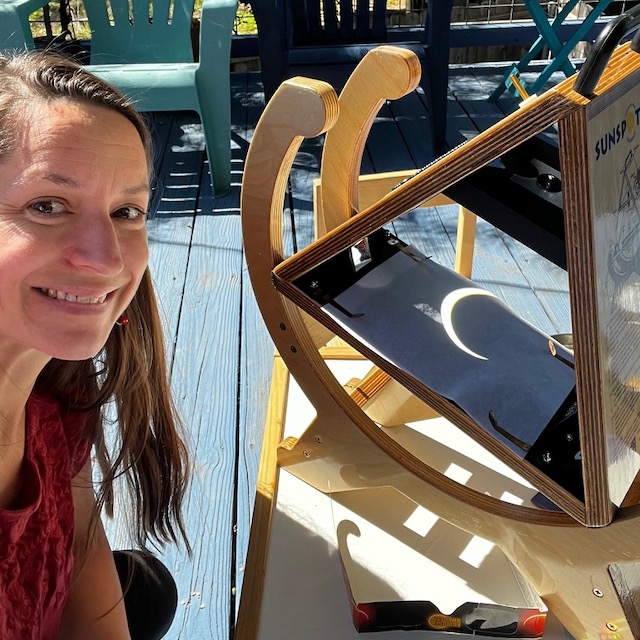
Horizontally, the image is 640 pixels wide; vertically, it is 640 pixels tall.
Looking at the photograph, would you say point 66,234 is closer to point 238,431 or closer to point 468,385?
point 468,385

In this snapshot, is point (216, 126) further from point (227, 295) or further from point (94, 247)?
point (94, 247)

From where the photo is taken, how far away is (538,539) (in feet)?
3.08

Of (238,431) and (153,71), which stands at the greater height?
(153,71)

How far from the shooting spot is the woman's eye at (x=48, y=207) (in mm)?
786

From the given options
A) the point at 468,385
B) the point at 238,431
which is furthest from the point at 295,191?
the point at 468,385

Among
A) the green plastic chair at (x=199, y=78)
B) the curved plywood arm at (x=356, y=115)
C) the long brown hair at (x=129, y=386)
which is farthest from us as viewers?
the green plastic chair at (x=199, y=78)

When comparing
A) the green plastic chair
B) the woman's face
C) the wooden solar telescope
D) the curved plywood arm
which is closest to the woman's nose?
the woman's face

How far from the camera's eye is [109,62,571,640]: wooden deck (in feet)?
4.78

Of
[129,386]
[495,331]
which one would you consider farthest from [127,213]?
[495,331]

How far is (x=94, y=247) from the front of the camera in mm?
812

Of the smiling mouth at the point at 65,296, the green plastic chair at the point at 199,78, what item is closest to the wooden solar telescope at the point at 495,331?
the smiling mouth at the point at 65,296

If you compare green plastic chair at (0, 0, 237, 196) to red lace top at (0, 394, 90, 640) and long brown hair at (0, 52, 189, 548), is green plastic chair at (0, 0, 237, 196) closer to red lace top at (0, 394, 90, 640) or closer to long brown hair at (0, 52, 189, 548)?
long brown hair at (0, 52, 189, 548)

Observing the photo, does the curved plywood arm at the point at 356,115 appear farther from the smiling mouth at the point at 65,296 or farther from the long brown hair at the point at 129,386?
the smiling mouth at the point at 65,296

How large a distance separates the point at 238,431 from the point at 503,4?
3.97 m
